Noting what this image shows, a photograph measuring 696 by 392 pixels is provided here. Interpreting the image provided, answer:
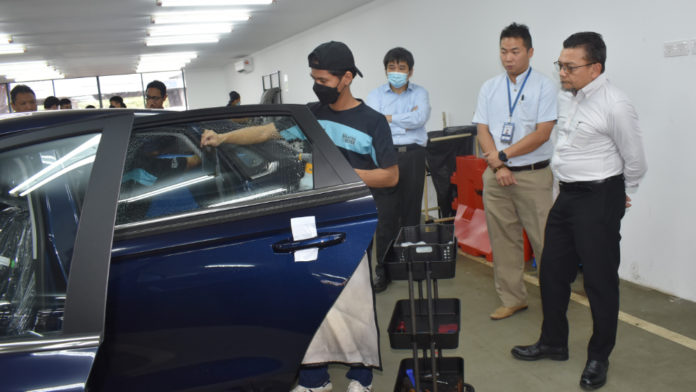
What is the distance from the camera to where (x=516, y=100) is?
321 cm

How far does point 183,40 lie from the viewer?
11.3 metres

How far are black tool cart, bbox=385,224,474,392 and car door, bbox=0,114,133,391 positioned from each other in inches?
36.5

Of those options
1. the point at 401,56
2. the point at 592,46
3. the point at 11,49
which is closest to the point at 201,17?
the point at 11,49

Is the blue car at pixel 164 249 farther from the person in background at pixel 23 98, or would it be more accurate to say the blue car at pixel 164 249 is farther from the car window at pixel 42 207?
the person in background at pixel 23 98

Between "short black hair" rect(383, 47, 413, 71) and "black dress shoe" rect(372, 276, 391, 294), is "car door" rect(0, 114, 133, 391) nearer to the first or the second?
"black dress shoe" rect(372, 276, 391, 294)

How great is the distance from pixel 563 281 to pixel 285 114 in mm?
1580

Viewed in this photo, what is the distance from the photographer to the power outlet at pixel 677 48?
3377mm

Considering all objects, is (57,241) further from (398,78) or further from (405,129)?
(398,78)

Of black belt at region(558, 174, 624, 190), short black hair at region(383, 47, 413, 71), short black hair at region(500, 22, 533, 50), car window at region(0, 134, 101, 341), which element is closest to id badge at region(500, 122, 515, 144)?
short black hair at region(500, 22, 533, 50)

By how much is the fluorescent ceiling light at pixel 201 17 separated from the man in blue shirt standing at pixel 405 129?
4691mm

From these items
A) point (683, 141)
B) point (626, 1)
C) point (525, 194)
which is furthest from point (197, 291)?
point (626, 1)

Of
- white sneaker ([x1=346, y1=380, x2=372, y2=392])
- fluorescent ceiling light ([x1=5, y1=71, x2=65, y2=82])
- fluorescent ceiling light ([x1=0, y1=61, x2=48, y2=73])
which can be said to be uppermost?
fluorescent ceiling light ([x1=5, y1=71, x2=65, y2=82])

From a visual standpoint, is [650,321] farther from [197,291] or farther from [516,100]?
[197,291]

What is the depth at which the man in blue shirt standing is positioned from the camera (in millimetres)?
4059
